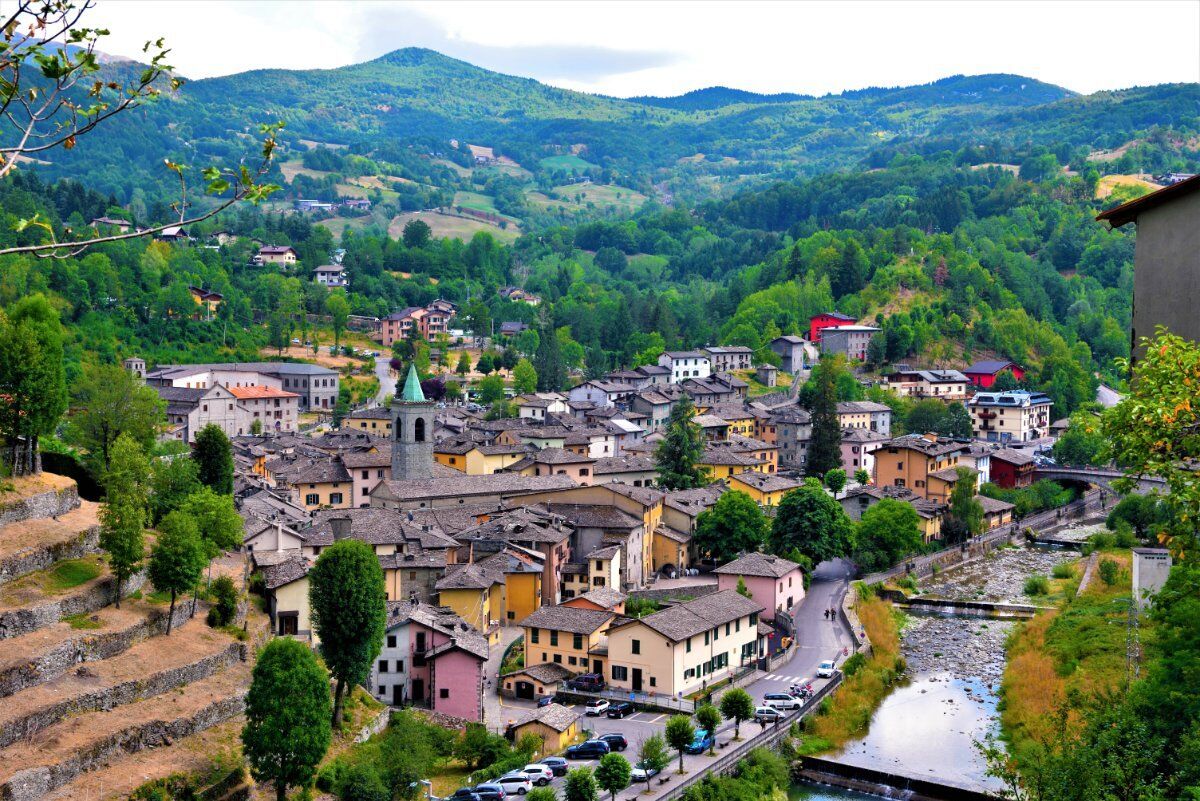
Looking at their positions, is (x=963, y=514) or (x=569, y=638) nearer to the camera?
(x=569, y=638)

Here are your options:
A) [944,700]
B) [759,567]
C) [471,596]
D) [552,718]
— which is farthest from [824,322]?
[552,718]

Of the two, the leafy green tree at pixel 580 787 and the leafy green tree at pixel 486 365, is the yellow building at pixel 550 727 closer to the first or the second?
the leafy green tree at pixel 580 787

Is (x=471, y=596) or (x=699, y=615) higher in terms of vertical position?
(x=699, y=615)

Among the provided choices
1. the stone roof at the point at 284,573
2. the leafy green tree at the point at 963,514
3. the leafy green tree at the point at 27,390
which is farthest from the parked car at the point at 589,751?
the leafy green tree at the point at 963,514

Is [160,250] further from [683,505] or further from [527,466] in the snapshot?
[683,505]

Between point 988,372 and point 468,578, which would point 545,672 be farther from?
point 988,372

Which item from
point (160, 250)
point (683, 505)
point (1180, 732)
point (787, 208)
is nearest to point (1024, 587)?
point (683, 505)
